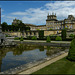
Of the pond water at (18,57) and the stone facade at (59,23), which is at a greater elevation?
the stone facade at (59,23)

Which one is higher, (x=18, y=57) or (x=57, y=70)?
(x=57, y=70)

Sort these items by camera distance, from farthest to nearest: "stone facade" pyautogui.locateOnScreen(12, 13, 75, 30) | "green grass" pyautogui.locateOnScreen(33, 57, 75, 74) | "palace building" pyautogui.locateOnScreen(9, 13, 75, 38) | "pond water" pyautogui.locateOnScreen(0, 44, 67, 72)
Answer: "stone facade" pyautogui.locateOnScreen(12, 13, 75, 30), "palace building" pyautogui.locateOnScreen(9, 13, 75, 38), "pond water" pyautogui.locateOnScreen(0, 44, 67, 72), "green grass" pyautogui.locateOnScreen(33, 57, 75, 74)

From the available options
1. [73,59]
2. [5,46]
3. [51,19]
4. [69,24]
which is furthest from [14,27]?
[73,59]

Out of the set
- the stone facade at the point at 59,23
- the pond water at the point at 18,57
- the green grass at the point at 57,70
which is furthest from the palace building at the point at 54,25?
the green grass at the point at 57,70

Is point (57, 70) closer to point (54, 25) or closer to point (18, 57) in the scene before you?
point (18, 57)

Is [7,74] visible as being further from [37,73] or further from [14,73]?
[37,73]

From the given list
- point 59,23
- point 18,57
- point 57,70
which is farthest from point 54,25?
point 57,70

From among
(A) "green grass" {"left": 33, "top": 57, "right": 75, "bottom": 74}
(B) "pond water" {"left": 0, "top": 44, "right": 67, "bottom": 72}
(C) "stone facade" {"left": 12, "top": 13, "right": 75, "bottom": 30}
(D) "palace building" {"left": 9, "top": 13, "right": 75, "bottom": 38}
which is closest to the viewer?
(A) "green grass" {"left": 33, "top": 57, "right": 75, "bottom": 74}

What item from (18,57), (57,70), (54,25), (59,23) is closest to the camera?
(57,70)

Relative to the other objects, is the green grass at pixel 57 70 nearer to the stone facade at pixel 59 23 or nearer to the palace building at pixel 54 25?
the palace building at pixel 54 25

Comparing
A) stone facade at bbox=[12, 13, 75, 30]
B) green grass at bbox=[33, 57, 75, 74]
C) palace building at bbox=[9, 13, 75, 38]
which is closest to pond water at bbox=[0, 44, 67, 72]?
green grass at bbox=[33, 57, 75, 74]

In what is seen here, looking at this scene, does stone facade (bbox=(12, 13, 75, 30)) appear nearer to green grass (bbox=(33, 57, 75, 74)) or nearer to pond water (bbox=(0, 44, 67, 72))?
pond water (bbox=(0, 44, 67, 72))

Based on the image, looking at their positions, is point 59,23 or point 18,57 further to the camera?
point 59,23

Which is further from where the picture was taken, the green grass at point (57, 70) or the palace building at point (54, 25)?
the palace building at point (54, 25)
